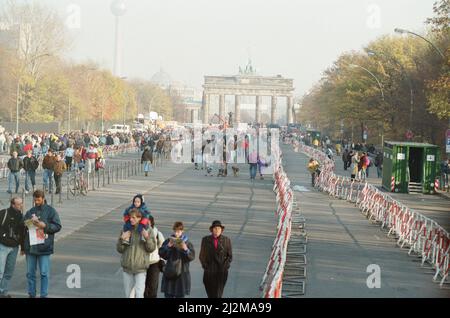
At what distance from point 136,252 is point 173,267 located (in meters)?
0.49

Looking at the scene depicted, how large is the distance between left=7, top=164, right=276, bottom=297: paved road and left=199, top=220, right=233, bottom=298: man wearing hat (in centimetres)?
184

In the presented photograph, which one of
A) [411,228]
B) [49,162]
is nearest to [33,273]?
[411,228]

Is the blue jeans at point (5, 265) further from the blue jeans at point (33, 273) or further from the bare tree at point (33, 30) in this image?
the bare tree at point (33, 30)

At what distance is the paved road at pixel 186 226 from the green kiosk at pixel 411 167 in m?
5.23

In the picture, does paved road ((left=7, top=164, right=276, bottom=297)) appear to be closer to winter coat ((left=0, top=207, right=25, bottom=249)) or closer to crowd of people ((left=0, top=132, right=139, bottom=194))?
winter coat ((left=0, top=207, right=25, bottom=249))

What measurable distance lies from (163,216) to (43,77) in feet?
216

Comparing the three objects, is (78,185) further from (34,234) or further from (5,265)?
(34,234)

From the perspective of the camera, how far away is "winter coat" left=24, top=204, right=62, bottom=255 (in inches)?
559

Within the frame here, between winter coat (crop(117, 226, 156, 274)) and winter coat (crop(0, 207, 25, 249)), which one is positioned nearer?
winter coat (crop(117, 226, 156, 274))

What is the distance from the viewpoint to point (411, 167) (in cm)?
4350

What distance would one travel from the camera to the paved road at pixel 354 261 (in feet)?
53.9

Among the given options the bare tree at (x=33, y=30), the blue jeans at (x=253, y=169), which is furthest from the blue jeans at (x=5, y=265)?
the bare tree at (x=33, y=30)

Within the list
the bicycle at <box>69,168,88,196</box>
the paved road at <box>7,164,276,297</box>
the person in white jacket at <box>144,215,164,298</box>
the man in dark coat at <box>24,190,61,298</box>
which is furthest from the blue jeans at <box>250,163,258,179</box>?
the person in white jacket at <box>144,215,164,298</box>
